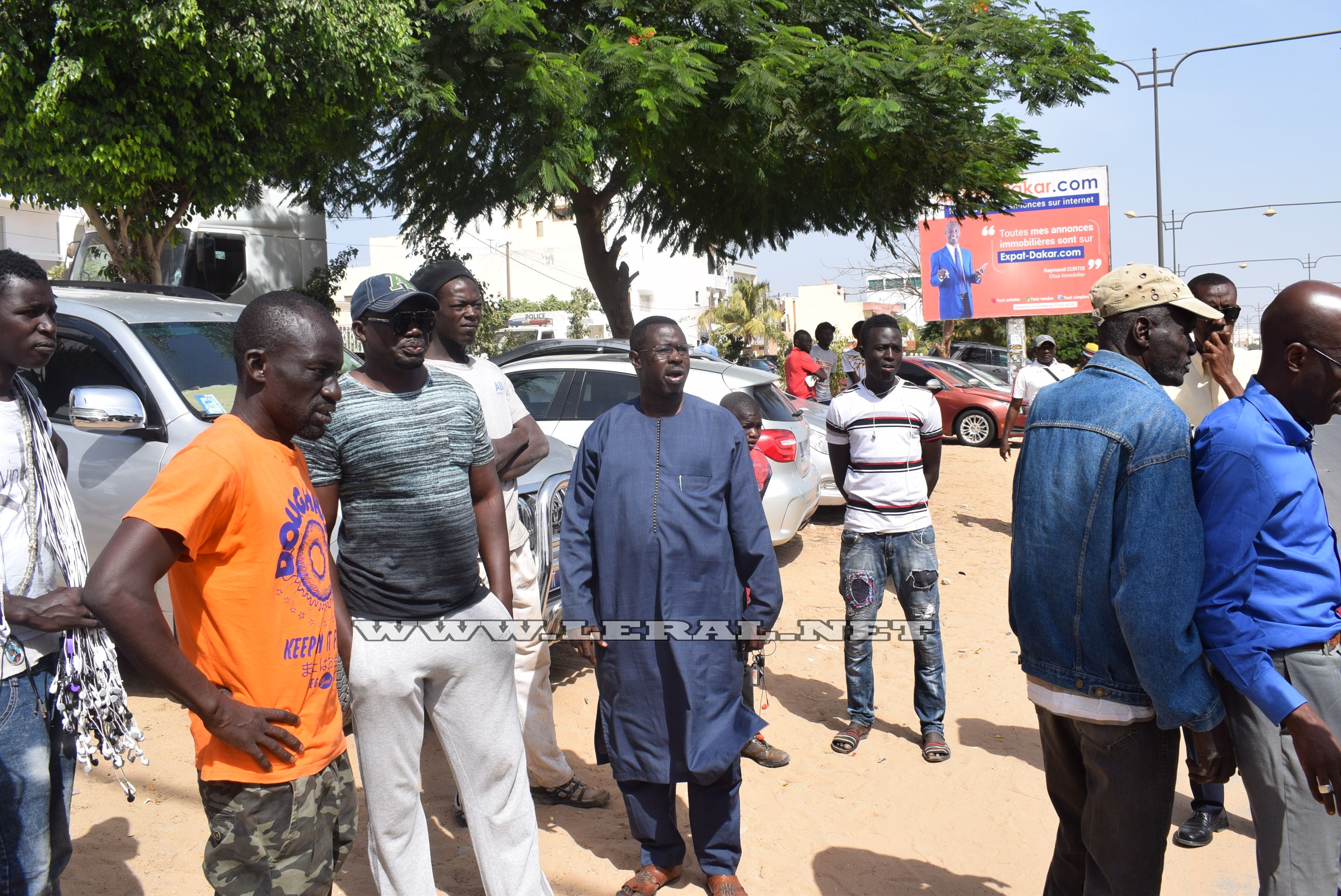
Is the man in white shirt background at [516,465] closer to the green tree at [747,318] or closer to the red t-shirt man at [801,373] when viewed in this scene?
the red t-shirt man at [801,373]

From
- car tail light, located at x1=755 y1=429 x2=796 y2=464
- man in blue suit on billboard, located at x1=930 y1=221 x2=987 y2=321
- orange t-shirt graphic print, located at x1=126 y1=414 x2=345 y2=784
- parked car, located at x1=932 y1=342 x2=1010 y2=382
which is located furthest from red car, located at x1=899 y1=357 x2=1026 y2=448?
orange t-shirt graphic print, located at x1=126 y1=414 x2=345 y2=784

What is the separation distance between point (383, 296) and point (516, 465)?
105 centimetres

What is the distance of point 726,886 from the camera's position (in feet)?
11.5

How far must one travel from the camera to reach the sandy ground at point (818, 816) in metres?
3.76

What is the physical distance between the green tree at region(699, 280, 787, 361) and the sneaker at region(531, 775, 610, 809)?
131ft

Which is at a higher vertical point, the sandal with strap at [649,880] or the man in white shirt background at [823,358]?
the man in white shirt background at [823,358]

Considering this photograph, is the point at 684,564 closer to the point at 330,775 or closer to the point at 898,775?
the point at 330,775

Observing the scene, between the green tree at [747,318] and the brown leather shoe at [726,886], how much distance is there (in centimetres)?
4080

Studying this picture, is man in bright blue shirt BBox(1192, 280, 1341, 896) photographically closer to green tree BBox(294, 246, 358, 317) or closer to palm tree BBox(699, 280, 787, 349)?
green tree BBox(294, 246, 358, 317)

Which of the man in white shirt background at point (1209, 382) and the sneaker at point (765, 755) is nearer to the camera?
the man in white shirt background at point (1209, 382)

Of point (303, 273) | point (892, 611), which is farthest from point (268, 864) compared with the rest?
point (303, 273)

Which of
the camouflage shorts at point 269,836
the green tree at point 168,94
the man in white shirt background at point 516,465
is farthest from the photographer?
the green tree at point 168,94

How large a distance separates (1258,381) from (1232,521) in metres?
0.43

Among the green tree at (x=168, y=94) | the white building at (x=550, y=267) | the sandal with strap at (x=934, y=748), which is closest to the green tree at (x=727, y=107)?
the green tree at (x=168, y=94)
